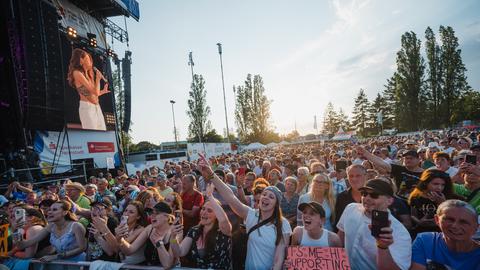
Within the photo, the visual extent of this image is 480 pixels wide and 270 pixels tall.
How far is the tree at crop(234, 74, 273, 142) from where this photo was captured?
51.8m

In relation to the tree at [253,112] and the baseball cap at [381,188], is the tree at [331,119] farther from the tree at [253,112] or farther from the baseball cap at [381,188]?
the baseball cap at [381,188]

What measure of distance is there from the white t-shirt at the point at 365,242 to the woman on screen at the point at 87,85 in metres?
17.5

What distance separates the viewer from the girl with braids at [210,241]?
114 inches

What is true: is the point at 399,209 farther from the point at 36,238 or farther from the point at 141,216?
the point at 36,238

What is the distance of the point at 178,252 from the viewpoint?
285 centimetres

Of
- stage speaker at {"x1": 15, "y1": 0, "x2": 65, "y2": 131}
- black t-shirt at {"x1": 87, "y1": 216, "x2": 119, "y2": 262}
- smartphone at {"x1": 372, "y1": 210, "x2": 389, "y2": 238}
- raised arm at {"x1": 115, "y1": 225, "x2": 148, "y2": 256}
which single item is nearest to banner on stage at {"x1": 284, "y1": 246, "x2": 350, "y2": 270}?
smartphone at {"x1": 372, "y1": 210, "x2": 389, "y2": 238}

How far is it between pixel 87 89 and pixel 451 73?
44.4 meters

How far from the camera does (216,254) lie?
2.92m

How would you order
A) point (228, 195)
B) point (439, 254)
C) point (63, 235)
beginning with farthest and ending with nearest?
1. point (63, 235)
2. point (228, 195)
3. point (439, 254)

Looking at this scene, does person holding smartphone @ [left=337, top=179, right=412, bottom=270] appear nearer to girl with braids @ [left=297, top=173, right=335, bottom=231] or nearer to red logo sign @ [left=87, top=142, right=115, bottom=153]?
girl with braids @ [left=297, top=173, right=335, bottom=231]

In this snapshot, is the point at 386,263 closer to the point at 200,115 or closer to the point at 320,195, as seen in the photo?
the point at 320,195

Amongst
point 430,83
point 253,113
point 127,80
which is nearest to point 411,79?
point 430,83

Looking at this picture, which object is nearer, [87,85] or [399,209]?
[399,209]

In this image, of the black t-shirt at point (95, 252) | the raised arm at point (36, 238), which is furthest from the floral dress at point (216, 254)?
the raised arm at point (36, 238)
